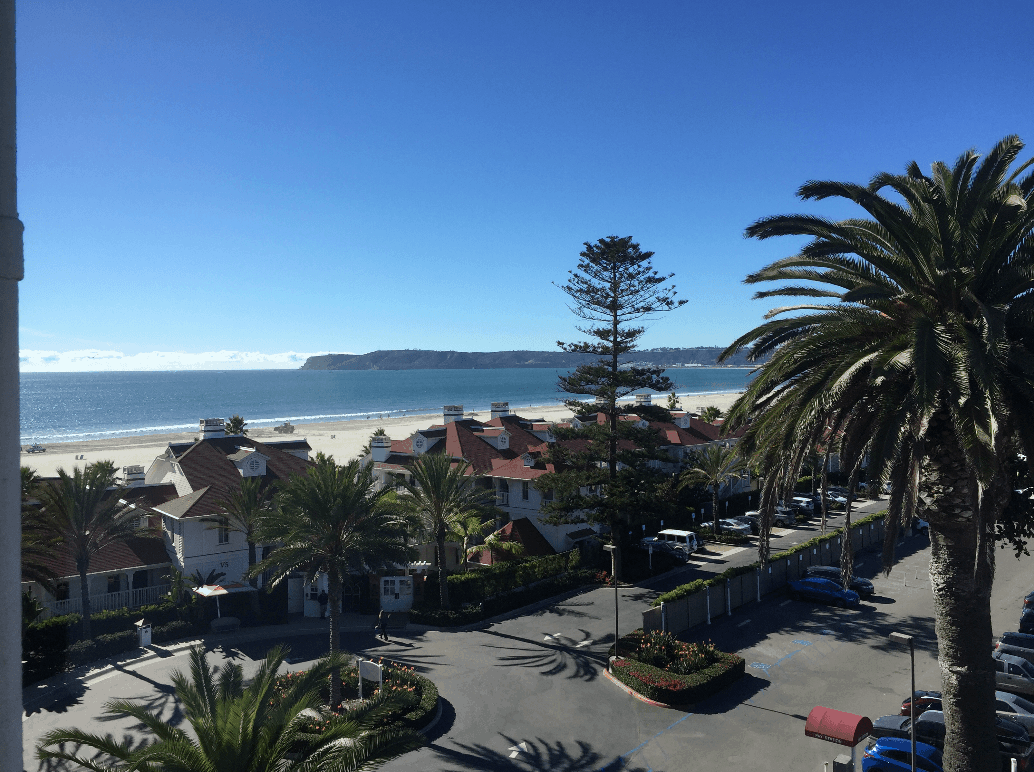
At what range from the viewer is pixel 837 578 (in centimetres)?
3269

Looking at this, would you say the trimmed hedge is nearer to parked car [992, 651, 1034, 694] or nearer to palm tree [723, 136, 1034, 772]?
parked car [992, 651, 1034, 694]

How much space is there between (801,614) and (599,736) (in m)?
14.2

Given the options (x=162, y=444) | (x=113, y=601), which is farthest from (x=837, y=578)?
(x=162, y=444)

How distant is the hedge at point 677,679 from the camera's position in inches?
808

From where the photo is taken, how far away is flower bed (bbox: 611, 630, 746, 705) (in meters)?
20.7

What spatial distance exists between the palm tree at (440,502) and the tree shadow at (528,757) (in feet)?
37.6

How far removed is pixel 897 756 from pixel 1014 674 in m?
7.83

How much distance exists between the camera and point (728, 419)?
47.1 feet

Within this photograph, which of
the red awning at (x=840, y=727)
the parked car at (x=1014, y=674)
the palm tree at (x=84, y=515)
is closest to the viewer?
the red awning at (x=840, y=727)

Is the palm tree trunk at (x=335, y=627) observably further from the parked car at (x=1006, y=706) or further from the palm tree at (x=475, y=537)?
the parked car at (x=1006, y=706)

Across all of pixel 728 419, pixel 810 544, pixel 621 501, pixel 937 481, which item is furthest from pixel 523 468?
pixel 937 481

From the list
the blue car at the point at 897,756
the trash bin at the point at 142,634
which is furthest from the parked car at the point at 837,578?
the trash bin at the point at 142,634

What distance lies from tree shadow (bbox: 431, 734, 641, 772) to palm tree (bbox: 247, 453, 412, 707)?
19.0 ft

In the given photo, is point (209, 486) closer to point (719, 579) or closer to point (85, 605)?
point (85, 605)
